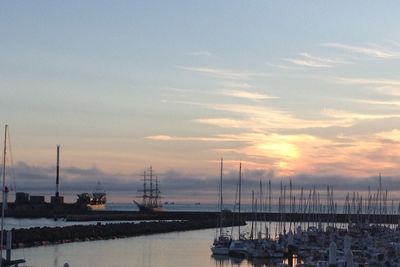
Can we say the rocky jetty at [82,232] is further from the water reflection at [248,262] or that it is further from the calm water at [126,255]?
the water reflection at [248,262]

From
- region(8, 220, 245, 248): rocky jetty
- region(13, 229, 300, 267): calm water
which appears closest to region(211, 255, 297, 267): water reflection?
region(13, 229, 300, 267): calm water

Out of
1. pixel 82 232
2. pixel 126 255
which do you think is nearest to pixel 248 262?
pixel 126 255

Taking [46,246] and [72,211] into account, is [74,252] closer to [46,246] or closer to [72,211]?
[46,246]

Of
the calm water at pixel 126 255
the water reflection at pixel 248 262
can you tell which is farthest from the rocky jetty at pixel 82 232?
the water reflection at pixel 248 262

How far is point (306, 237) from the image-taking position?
67.9 m

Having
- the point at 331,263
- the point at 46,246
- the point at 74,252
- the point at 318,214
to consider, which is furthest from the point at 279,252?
the point at 318,214

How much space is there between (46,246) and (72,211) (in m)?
76.3

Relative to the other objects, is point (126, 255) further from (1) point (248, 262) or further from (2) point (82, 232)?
(2) point (82, 232)

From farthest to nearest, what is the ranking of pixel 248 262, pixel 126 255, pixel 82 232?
pixel 82 232 → pixel 126 255 → pixel 248 262

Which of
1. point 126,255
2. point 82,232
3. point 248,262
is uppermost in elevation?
point 82,232

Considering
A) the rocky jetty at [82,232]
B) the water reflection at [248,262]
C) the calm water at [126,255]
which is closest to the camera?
the calm water at [126,255]

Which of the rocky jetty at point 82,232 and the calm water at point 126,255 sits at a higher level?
the rocky jetty at point 82,232

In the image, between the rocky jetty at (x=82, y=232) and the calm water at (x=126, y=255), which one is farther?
the rocky jetty at (x=82, y=232)

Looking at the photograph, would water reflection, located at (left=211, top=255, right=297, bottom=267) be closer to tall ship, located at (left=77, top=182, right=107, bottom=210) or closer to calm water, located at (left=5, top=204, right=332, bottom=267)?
calm water, located at (left=5, top=204, right=332, bottom=267)
